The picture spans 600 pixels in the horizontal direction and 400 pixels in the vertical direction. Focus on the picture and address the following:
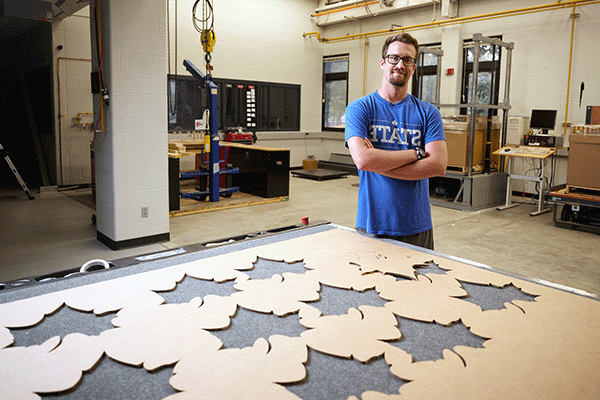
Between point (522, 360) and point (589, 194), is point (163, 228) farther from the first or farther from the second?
point (589, 194)

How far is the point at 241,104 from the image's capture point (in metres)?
9.66

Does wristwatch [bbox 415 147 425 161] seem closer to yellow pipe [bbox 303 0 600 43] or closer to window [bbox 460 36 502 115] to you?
window [bbox 460 36 502 115]

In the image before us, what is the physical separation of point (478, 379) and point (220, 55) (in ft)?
30.1

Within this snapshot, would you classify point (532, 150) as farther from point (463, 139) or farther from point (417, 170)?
point (417, 170)

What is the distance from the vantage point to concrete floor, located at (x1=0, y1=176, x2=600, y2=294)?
13.3 ft

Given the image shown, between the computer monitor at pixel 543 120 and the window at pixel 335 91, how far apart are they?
15.5 ft

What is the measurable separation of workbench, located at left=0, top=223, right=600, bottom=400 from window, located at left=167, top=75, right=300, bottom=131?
746cm

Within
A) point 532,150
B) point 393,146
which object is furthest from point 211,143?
point 393,146

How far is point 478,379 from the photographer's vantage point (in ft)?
2.86

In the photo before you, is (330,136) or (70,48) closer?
(70,48)

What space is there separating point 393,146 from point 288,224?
3655 millimetres

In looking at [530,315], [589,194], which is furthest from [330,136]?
[530,315]

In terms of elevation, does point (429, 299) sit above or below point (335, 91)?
below

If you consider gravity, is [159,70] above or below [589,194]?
above
